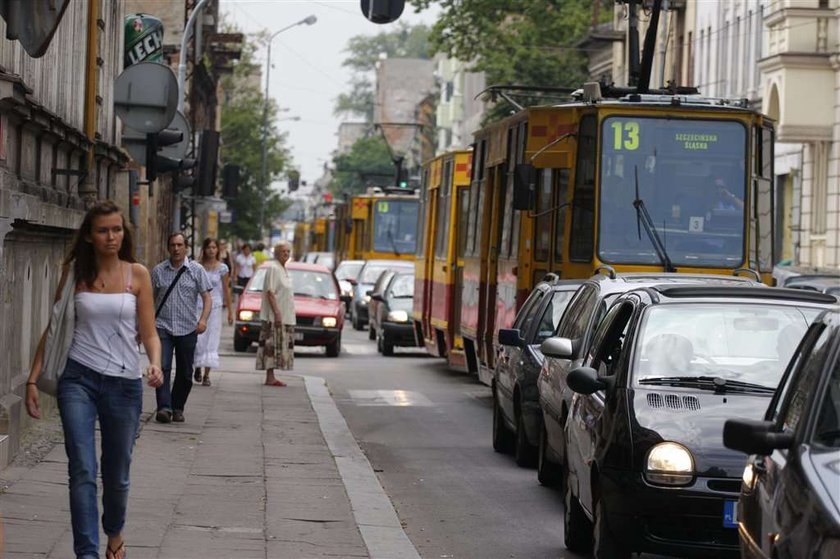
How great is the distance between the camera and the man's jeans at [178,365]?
16.8m

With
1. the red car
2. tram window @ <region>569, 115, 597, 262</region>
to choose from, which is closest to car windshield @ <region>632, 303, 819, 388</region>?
tram window @ <region>569, 115, 597, 262</region>

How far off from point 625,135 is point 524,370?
192 inches

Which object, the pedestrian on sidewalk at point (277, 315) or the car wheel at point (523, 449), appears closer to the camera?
the car wheel at point (523, 449)

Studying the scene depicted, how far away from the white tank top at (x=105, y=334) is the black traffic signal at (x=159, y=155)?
8.23 meters

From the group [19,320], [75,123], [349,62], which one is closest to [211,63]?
[75,123]

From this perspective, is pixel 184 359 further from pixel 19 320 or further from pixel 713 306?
pixel 713 306

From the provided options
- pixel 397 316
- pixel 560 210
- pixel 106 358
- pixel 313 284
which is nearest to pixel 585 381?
pixel 106 358

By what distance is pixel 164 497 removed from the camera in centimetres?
1197

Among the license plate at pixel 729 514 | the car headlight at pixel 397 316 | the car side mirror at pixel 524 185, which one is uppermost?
the car side mirror at pixel 524 185

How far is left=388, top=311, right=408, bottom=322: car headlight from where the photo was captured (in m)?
34.2

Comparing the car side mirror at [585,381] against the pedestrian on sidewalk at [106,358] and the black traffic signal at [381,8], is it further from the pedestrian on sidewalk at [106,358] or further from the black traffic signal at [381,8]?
the black traffic signal at [381,8]

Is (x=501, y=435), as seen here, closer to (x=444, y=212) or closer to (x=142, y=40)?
(x=142, y=40)

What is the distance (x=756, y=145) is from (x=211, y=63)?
157 feet

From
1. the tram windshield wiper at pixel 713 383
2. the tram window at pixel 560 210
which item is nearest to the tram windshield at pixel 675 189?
the tram window at pixel 560 210
